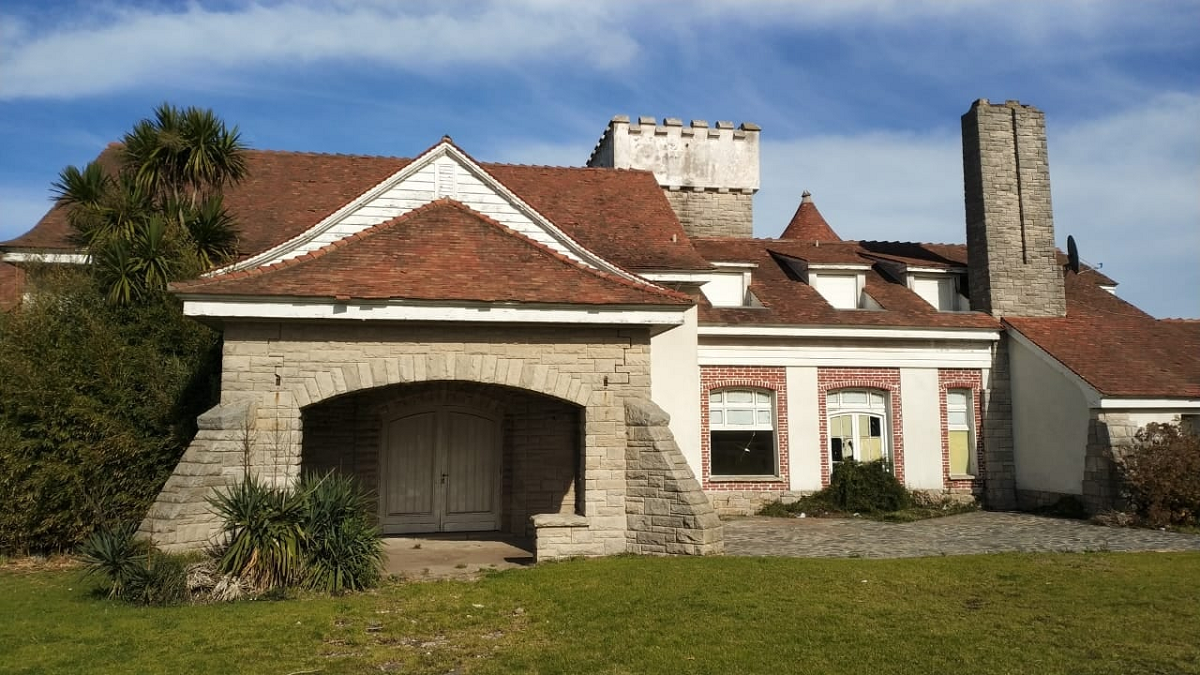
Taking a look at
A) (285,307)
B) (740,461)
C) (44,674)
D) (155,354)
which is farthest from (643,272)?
(44,674)

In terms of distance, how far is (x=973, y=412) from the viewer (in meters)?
18.8

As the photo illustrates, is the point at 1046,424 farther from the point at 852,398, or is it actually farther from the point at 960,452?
the point at 852,398

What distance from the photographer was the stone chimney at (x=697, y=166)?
2461 centimetres

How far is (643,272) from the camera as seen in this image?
624 inches

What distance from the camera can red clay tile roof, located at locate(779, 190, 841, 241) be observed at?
25891mm

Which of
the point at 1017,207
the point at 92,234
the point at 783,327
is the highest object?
the point at 1017,207

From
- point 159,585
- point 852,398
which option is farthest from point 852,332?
point 159,585

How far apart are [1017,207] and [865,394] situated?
19.5 feet

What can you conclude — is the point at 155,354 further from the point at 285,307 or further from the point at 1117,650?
the point at 1117,650

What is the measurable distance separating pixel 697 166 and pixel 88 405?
17257mm

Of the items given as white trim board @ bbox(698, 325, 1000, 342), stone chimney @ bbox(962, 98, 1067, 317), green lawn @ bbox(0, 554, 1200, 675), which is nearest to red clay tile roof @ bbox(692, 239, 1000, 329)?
white trim board @ bbox(698, 325, 1000, 342)

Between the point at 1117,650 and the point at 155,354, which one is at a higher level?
the point at 155,354

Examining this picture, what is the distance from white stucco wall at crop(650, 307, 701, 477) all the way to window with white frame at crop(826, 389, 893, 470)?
3451 millimetres

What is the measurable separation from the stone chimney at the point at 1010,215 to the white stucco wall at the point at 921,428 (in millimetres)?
2590
